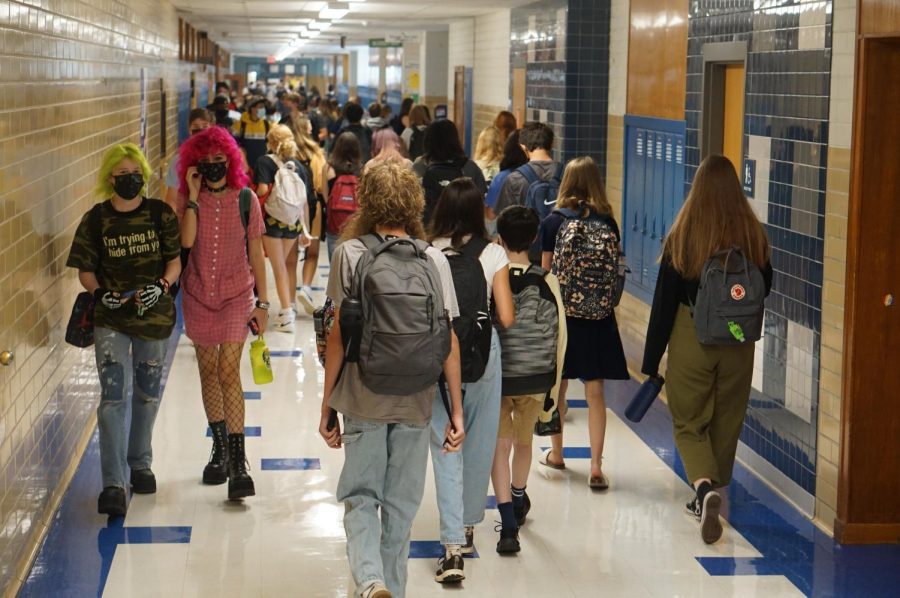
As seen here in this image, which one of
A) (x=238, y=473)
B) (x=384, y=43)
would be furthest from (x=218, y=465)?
(x=384, y=43)

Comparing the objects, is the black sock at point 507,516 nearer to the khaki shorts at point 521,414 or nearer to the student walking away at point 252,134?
the khaki shorts at point 521,414

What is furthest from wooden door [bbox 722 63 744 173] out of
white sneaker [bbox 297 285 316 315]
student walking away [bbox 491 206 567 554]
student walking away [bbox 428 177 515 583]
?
white sneaker [bbox 297 285 316 315]

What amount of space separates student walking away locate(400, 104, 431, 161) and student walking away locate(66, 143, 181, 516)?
7390 mm

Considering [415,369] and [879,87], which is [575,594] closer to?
[415,369]

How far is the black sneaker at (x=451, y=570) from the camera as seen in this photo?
4.59 m

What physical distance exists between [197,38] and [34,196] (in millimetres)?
19037

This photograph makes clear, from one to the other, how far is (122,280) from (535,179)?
2.89 m

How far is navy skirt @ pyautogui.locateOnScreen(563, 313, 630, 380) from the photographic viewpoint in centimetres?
582

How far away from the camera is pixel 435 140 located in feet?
25.4

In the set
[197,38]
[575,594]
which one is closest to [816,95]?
[575,594]

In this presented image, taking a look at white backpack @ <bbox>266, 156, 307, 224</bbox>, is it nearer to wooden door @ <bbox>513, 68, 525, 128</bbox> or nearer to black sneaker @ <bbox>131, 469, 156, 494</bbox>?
black sneaker @ <bbox>131, 469, 156, 494</bbox>

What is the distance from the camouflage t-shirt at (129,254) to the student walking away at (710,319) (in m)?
2.06

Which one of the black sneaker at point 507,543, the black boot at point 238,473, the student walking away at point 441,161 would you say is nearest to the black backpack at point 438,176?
the student walking away at point 441,161

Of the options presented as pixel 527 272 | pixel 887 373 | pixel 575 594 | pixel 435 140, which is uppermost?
pixel 435 140
